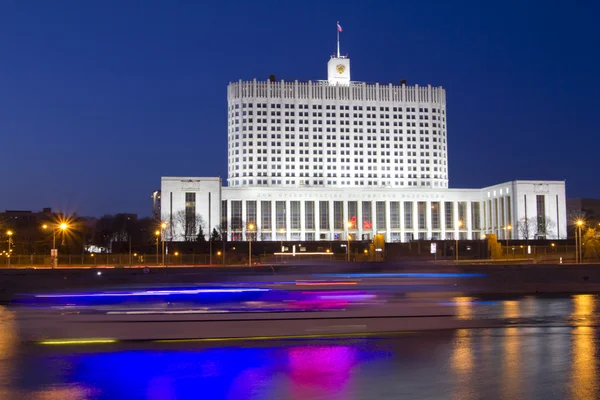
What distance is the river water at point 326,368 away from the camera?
10.7 meters

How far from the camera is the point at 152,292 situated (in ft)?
64.4

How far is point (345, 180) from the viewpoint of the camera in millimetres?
166250

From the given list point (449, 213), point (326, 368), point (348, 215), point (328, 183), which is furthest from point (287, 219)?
point (326, 368)

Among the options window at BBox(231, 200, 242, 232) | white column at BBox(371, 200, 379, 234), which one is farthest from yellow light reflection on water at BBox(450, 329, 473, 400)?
white column at BBox(371, 200, 379, 234)

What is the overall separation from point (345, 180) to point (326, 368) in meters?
154

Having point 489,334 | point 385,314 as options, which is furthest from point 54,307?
point 489,334

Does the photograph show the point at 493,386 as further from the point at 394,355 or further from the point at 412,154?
Answer: the point at 412,154

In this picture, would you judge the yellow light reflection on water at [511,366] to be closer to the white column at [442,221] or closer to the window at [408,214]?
the window at [408,214]

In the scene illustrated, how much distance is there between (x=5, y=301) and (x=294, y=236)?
121m

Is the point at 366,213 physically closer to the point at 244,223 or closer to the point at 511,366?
the point at 244,223

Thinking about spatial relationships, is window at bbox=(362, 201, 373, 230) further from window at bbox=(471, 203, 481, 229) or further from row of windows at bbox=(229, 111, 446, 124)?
row of windows at bbox=(229, 111, 446, 124)

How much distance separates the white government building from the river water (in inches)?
4796

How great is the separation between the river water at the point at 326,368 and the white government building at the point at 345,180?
400ft

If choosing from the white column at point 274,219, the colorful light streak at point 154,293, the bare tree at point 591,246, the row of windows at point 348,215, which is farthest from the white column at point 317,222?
the colorful light streak at point 154,293
